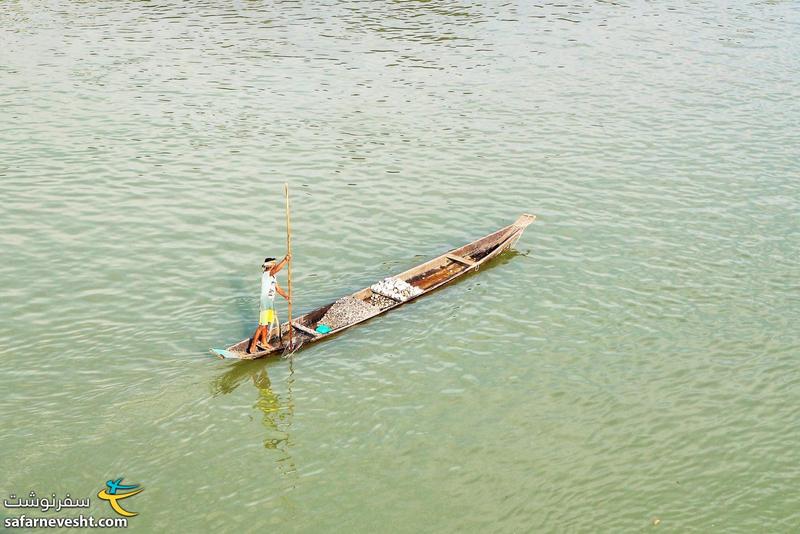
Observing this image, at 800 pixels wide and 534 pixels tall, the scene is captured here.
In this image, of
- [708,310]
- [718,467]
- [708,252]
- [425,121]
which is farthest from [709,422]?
[425,121]

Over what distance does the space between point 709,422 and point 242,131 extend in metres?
21.8

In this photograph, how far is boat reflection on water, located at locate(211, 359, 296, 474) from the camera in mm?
17766

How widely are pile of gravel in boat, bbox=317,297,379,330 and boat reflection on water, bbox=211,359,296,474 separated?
157 cm

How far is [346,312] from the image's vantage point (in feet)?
70.3

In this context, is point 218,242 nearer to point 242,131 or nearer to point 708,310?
point 242,131

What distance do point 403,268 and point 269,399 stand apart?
6.88m

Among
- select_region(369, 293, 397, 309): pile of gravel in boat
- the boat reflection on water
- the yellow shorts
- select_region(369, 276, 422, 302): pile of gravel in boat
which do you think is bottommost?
the boat reflection on water

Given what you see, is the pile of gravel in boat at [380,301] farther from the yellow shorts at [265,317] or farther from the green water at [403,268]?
the yellow shorts at [265,317]

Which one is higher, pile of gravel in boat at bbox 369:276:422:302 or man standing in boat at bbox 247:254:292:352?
man standing in boat at bbox 247:254:292:352

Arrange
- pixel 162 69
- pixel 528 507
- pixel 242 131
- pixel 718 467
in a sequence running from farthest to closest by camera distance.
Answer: pixel 162 69 → pixel 242 131 → pixel 718 467 → pixel 528 507

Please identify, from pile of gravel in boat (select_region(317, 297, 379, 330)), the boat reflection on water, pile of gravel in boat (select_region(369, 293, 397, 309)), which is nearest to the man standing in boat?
the boat reflection on water

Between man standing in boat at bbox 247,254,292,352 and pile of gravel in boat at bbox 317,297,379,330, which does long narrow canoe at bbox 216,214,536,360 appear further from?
man standing in boat at bbox 247,254,292,352

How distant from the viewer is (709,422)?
18.8 metres

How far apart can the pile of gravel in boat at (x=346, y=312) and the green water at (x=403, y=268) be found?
54 centimetres
